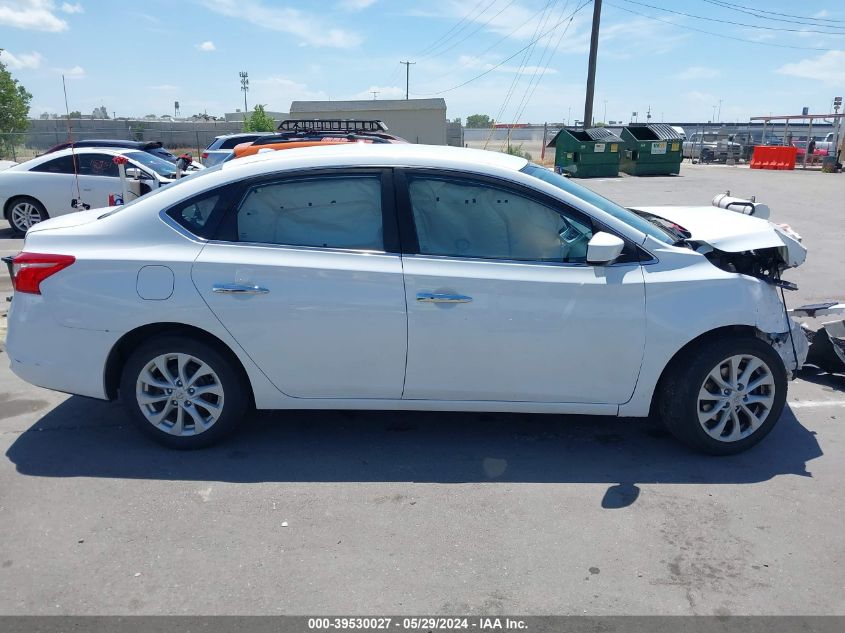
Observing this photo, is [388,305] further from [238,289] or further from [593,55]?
[593,55]

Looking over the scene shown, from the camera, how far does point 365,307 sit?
3.78 m

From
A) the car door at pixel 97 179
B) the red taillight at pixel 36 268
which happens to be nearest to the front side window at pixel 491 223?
the red taillight at pixel 36 268

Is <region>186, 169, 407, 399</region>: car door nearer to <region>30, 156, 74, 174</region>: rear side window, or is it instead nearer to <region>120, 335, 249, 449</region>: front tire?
<region>120, 335, 249, 449</region>: front tire

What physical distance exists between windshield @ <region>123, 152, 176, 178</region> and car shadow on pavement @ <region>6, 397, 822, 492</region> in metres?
8.43

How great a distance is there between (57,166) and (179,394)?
9594mm

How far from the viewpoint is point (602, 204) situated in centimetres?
426

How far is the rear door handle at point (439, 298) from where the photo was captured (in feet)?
12.3

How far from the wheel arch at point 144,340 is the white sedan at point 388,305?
12 millimetres

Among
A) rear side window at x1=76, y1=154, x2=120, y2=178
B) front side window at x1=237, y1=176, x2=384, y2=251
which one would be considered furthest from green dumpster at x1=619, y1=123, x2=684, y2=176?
front side window at x1=237, y1=176, x2=384, y2=251

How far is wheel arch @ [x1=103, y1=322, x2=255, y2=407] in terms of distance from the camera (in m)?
3.94

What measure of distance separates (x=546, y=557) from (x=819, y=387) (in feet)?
10.6

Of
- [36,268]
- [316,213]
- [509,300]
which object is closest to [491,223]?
[509,300]

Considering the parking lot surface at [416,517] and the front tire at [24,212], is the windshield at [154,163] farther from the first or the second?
the parking lot surface at [416,517]
